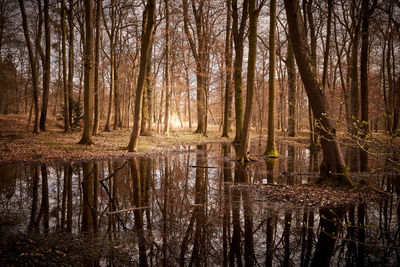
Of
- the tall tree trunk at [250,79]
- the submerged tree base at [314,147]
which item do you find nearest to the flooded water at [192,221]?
the tall tree trunk at [250,79]

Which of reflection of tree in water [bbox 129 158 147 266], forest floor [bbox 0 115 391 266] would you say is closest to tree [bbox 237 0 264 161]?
forest floor [bbox 0 115 391 266]

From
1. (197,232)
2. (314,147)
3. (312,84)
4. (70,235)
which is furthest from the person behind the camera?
(314,147)

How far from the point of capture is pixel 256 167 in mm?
10711

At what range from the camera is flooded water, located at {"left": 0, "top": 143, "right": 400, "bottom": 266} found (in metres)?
A: 3.40

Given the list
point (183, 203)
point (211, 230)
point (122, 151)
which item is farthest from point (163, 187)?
point (122, 151)

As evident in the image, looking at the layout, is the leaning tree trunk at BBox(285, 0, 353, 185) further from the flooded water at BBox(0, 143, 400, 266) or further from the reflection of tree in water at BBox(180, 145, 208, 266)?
the reflection of tree in water at BBox(180, 145, 208, 266)

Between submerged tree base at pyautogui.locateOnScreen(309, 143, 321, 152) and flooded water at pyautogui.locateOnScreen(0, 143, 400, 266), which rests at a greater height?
submerged tree base at pyautogui.locateOnScreen(309, 143, 321, 152)

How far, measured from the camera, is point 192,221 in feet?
15.2

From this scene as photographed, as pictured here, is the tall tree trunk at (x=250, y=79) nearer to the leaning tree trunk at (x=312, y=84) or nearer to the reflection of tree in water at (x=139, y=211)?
the leaning tree trunk at (x=312, y=84)

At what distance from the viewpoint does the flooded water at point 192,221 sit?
Answer: 3404 millimetres

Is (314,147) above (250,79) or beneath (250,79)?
beneath

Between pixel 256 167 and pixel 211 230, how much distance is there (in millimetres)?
6882

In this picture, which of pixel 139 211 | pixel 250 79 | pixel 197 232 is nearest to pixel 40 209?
pixel 139 211

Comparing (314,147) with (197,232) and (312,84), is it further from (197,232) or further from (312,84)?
(197,232)
